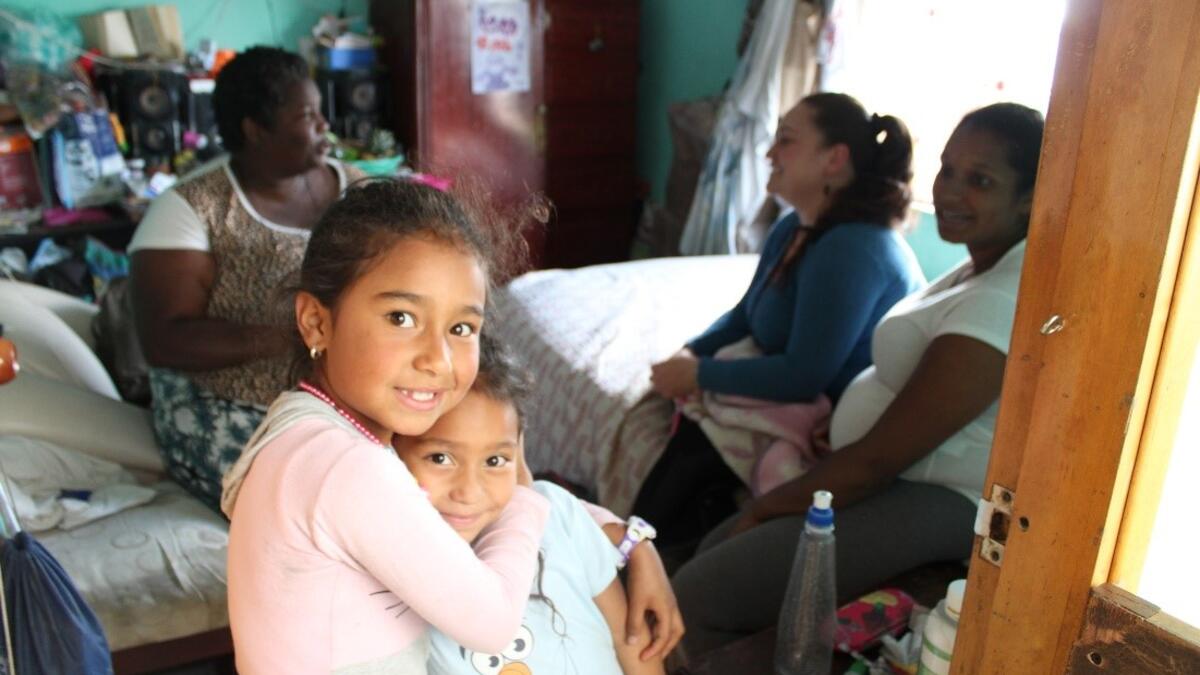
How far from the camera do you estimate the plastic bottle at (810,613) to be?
1185mm

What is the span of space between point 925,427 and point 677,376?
676 millimetres

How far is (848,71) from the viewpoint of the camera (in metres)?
3.22

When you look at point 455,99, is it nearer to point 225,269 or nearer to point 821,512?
point 225,269

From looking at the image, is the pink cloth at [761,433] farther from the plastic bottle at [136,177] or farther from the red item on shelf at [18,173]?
the red item on shelf at [18,173]

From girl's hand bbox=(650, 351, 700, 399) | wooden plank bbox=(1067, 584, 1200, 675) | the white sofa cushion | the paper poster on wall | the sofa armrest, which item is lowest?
the white sofa cushion

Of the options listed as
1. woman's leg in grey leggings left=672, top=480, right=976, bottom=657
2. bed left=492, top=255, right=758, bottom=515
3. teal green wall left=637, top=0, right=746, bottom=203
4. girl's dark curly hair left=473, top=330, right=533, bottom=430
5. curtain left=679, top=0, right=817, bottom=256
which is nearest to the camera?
girl's dark curly hair left=473, top=330, right=533, bottom=430

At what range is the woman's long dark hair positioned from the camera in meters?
1.84

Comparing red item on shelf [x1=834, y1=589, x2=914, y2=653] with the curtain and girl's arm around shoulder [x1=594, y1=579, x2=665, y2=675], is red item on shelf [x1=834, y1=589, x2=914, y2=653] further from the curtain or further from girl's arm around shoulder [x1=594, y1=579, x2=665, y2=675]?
the curtain

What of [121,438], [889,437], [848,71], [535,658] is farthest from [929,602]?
[848,71]

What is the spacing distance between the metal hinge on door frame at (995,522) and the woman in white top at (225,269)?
1278 millimetres

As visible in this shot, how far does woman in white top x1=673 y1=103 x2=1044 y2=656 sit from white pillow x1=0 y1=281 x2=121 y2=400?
1515 mm

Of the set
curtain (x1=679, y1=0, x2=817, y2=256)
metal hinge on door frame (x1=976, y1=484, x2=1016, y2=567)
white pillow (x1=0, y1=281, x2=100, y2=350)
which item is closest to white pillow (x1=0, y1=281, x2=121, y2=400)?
white pillow (x1=0, y1=281, x2=100, y2=350)

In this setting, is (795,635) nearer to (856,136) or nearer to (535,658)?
(535,658)

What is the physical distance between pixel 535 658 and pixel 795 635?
389 millimetres
